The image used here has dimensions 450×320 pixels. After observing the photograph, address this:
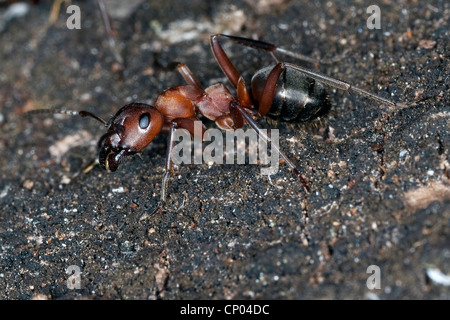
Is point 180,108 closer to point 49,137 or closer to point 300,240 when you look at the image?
point 49,137

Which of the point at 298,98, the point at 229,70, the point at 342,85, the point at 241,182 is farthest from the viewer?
the point at 229,70

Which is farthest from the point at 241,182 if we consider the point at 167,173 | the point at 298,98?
the point at 298,98

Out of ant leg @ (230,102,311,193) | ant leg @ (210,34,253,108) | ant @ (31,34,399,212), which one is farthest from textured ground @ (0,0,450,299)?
ant leg @ (210,34,253,108)

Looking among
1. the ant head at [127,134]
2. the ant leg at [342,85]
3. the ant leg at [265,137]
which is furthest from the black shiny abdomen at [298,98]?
the ant head at [127,134]

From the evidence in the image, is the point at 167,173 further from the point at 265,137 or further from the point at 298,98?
the point at 298,98

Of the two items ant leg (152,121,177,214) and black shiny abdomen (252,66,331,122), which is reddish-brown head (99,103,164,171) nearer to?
ant leg (152,121,177,214)

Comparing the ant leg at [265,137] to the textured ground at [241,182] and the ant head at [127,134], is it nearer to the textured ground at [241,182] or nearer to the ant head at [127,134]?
the textured ground at [241,182]
